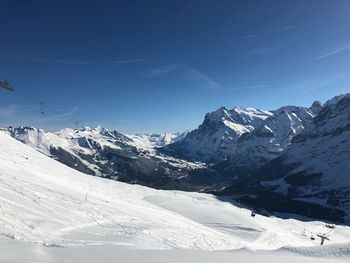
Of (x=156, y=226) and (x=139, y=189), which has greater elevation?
(x=139, y=189)

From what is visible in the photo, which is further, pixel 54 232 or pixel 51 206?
pixel 51 206

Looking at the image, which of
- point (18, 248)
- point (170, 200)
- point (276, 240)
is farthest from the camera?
point (170, 200)

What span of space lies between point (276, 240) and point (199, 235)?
21.5 meters

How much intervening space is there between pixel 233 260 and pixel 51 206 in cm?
2416

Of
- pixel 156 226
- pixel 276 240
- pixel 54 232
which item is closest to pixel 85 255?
pixel 54 232

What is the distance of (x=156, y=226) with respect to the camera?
39219 mm

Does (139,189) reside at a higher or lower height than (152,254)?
higher

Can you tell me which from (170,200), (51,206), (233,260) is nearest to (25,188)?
(51,206)

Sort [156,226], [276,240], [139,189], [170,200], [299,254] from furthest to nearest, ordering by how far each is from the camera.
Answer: [139,189], [170,200], [276,240], [156,226], [299,254]

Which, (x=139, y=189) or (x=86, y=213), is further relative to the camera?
(x=139, y=189)

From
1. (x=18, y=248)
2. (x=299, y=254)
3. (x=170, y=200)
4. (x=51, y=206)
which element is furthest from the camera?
(x=170, y=200)

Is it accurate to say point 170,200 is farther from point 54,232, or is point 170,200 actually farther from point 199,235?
point 54,232

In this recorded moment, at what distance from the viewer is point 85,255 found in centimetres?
1627

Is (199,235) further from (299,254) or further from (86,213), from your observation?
(299,254)
